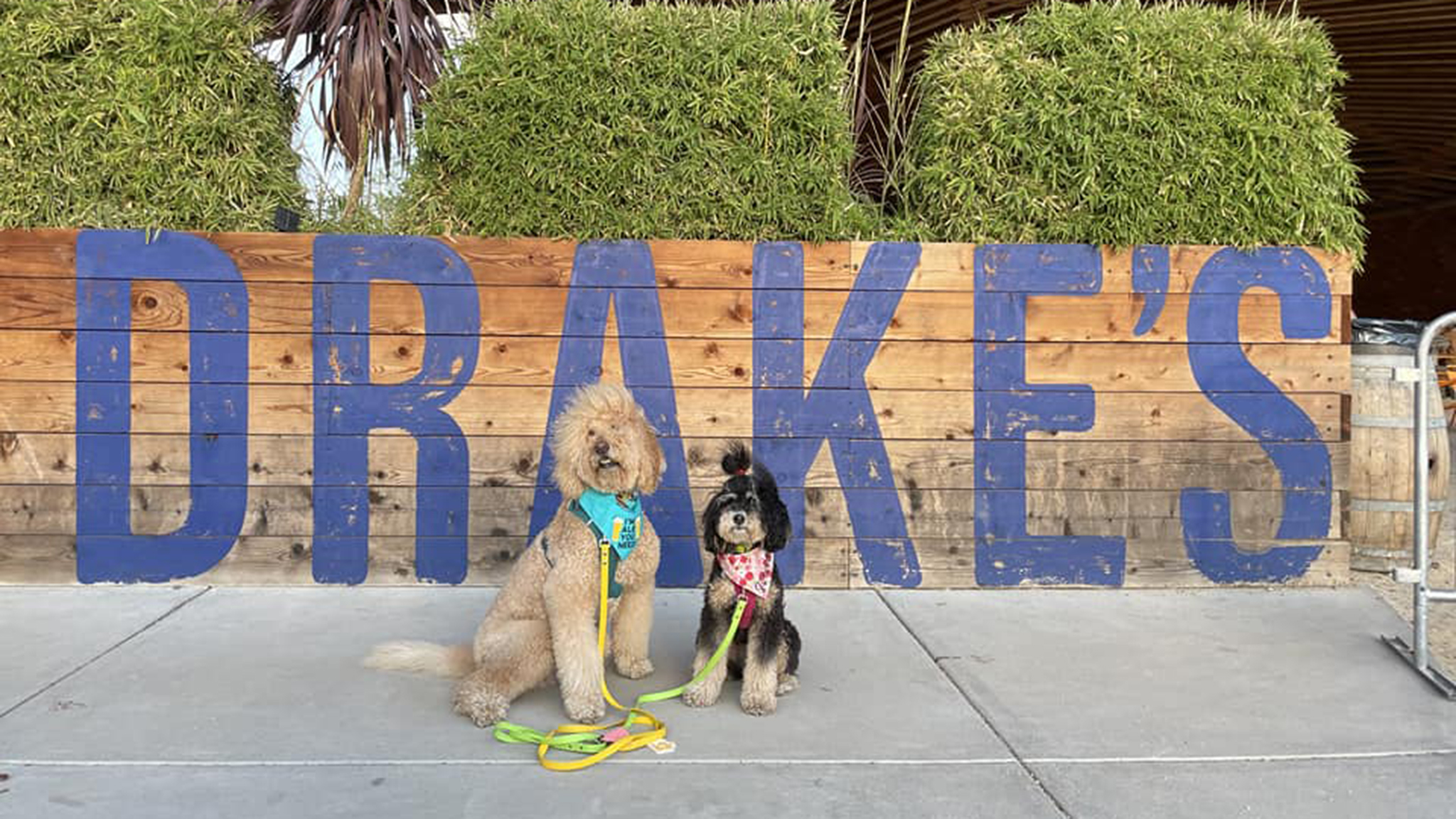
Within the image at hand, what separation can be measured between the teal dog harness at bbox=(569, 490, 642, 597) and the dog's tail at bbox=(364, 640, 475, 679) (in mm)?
636

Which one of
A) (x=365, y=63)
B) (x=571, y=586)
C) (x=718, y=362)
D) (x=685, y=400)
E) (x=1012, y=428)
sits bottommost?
(x=571, y=586)

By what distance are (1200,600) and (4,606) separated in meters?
5.50

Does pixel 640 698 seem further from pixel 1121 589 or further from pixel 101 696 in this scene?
pixel 1121 589

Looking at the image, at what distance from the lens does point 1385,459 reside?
5.26 m

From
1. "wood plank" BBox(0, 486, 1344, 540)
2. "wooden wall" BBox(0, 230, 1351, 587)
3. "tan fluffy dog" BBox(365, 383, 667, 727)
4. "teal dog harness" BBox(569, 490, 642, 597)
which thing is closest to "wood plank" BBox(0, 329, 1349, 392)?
"wooden wall" BBox(0, 230, 1351, 587)

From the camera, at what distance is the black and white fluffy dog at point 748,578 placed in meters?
3.30

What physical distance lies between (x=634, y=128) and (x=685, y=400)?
137cm

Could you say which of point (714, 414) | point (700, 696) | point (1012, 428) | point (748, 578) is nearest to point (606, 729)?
point (700, 696)

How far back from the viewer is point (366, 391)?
4.80m

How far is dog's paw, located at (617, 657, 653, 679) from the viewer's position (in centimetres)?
369

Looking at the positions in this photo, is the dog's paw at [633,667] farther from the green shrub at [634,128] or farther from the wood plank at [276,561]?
the green shrub at [634,128]

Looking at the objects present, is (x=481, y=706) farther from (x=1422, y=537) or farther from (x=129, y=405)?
(x=1422, y=537)

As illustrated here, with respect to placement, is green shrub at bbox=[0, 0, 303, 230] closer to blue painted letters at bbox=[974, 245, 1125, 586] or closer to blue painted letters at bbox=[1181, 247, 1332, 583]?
blue painted letters at bbox=[974, 245, 1125, 586]

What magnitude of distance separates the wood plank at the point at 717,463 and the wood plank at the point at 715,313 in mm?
533
